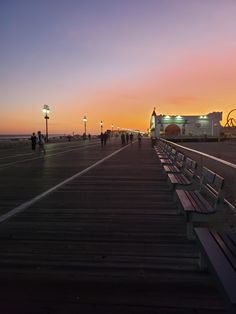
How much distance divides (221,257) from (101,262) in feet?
5.90

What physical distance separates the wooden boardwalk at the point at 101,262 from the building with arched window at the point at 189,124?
401 ft

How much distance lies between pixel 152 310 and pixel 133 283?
2.32 feet

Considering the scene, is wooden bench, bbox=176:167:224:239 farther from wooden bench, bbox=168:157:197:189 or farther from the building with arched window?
the building with arched window

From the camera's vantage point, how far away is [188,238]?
6820 mm

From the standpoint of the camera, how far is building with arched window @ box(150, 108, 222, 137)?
131 m

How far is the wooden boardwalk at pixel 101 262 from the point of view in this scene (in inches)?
170

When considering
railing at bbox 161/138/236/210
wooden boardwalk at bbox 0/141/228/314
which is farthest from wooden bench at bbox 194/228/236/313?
railing at bbox 161/138/236/210

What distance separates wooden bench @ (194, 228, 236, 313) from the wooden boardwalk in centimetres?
42

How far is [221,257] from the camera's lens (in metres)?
4.23

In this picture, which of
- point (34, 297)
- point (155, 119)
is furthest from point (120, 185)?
point (155, 119)

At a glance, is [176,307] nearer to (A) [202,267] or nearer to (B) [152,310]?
(B) [152,310]

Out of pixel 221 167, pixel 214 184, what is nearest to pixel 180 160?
pixel 221 167

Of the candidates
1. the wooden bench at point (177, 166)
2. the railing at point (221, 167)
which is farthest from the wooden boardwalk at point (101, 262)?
the wooden bench at point (177, 166)

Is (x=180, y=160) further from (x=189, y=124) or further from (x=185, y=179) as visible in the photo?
(x=189, y=124)
